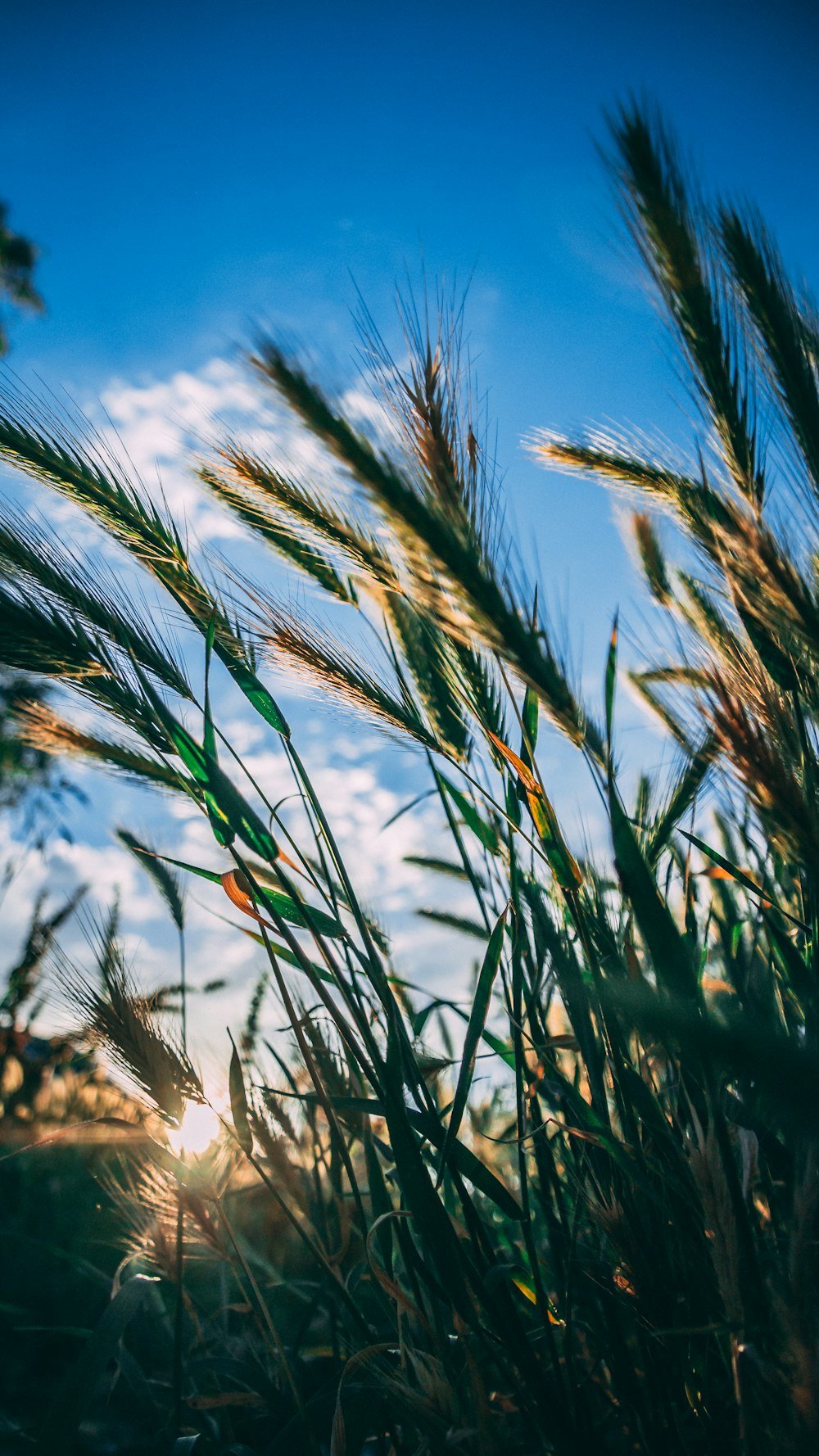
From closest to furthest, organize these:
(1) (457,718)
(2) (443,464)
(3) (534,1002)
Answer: (2) (443,464)
(3) (534,1002)
(1) (457,718)

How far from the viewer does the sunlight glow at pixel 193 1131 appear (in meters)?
0.91

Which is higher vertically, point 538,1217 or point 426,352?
point 426,352

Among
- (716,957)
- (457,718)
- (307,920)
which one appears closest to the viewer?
(307,920)

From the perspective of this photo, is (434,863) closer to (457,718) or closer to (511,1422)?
(457,718)

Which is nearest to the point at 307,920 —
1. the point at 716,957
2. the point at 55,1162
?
the point at 716,957

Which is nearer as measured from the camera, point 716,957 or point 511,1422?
point 511,1422

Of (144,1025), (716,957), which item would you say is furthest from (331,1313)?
(716,957)

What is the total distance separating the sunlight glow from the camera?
0.91 meters

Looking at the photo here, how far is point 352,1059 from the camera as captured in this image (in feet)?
3.03

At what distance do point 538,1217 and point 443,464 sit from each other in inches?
53.7

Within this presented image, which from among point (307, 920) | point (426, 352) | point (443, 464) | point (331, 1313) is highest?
point (426, 352)

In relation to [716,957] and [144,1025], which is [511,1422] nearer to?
[144,1025]

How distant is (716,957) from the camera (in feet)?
5.35

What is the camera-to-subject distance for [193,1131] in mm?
939
